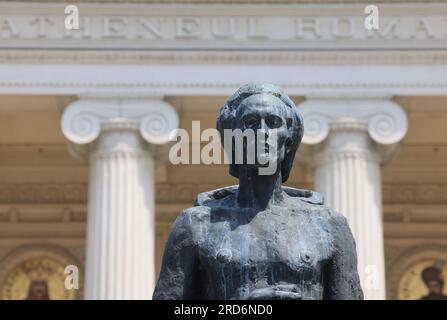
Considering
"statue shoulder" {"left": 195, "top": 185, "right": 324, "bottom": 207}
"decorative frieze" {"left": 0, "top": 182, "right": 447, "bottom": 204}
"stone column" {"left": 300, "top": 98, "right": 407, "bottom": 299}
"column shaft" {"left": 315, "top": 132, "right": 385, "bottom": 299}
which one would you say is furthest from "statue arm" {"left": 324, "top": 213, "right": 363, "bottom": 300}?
"decorative frieze" {"left": 0, "top": 182, "right": 447, "bottom": 204}

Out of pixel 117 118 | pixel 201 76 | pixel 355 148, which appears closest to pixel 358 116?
pixel 355 148

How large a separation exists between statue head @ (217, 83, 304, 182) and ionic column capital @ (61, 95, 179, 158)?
820 inches

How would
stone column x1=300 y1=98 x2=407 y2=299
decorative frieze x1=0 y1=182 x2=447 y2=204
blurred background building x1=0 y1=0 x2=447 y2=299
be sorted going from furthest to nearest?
decorative frieze x1=0 y1=182 x2=447 y2=204
blurred background building x1=0 y1=0 x2=447 y2=299
stone column x1=300 y1=98 x2=407 y2=299

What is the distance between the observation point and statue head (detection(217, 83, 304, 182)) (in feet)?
24.5

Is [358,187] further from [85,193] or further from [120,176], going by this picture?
[85,193]

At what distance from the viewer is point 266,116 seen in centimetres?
747

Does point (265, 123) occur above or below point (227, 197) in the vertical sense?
above

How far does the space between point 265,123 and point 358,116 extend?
21489 millimetres

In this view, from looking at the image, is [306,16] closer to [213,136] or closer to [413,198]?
[213,136]

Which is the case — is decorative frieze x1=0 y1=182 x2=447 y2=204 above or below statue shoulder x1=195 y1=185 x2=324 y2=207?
above

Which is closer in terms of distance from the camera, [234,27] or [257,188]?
[257,188]

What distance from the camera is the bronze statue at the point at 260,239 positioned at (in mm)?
7328

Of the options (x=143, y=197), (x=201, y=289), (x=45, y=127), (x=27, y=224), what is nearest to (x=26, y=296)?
(x=27, y=224)

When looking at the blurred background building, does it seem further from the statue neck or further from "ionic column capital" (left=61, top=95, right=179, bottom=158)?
A: the statue neck
